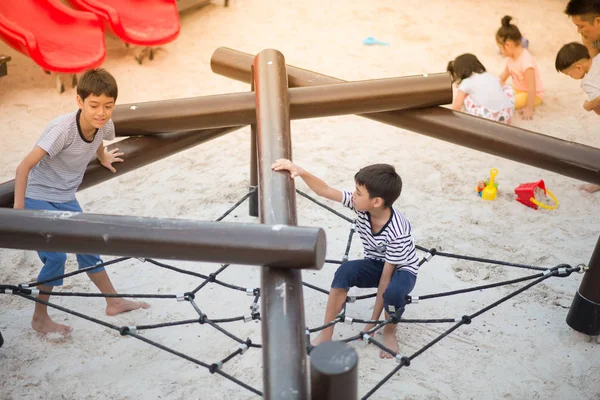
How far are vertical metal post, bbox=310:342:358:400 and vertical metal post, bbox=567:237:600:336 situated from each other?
1.56 m

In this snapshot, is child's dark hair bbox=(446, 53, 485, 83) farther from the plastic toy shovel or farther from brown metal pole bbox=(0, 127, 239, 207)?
brown metal pole bbox=(0, 127, 239, 207)

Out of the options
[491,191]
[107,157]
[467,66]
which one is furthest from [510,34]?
[107,157]

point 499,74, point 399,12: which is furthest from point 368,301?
point 399,12

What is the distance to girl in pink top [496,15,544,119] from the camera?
4.78 m

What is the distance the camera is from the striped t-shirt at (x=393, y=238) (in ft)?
8.46

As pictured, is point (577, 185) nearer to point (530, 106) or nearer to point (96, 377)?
point (530, 106)

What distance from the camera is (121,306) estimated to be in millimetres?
2926

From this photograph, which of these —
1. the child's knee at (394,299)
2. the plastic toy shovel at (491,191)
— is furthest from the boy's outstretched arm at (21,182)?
the plastic toy shovel at (491,191)

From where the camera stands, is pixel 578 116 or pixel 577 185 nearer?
pixel 577 185

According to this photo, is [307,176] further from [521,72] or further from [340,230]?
[521,72]

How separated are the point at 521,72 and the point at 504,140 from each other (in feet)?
7.65

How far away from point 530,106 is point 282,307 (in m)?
3.53

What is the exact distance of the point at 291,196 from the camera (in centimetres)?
217

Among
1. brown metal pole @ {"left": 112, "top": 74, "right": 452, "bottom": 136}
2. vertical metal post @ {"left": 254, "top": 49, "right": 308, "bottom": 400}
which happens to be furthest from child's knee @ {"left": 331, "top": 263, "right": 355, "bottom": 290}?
brown metal pole @ {"left": 112, "top": 74, "right": 452, "bottom": 136}
